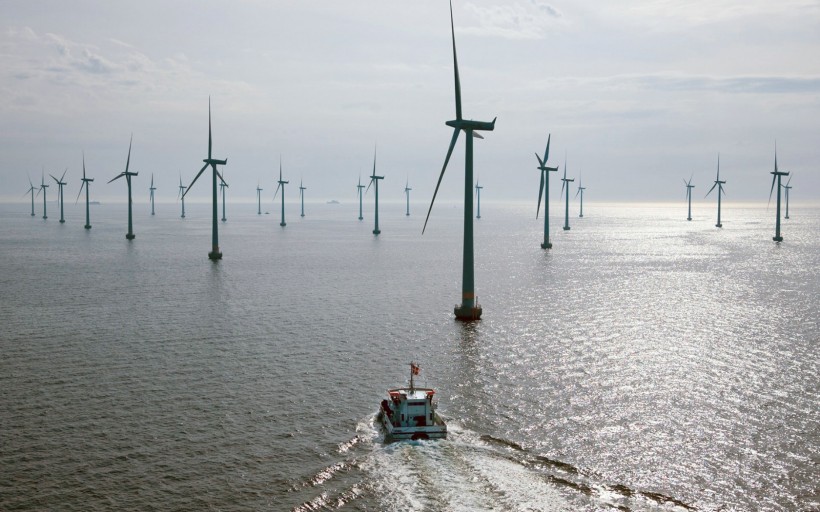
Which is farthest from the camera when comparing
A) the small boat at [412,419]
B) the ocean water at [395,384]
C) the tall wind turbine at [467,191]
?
the tall wind turbine at [467,191]

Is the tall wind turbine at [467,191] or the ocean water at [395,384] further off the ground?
the tall wind turbine at [467,191]

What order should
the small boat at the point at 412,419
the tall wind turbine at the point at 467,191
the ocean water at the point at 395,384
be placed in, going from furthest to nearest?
the tall wind turbine at the point at 467,191, the small boat at the point at 412,419, the ocean water at the point at 395,384

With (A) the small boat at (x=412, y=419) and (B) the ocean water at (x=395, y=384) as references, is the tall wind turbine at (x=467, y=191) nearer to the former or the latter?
(B) the ocean water at (x=395, y=384)

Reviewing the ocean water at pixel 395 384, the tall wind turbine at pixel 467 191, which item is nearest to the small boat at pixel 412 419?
the ocean water at pixel 395 384

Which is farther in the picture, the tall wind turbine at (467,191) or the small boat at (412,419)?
the tall wind turbine at (467,191)

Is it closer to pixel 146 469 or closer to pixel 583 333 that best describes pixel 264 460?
pixel 146 469

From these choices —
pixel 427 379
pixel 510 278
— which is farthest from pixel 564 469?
pixel 510 278

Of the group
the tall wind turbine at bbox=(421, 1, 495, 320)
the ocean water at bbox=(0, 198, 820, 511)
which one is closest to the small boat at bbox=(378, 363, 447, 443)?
the ocean water at bbox=(0, 198, 820, 511)
